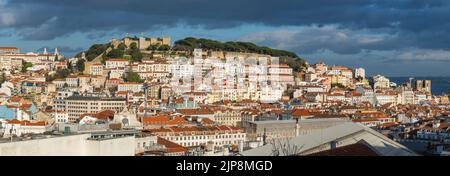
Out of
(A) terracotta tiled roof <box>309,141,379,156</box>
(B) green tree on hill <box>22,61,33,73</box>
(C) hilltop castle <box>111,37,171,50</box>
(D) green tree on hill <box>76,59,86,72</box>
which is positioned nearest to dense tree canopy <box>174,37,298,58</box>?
(C) hilltop castle <box>111,37,171,50</box>

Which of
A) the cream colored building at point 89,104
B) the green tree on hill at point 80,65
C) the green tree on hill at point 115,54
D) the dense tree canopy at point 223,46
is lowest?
the cream colored building at point 89,104

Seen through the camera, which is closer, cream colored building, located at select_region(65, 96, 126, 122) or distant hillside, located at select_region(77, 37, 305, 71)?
cream colored building, located at select_region(65, 96, 126, 122)

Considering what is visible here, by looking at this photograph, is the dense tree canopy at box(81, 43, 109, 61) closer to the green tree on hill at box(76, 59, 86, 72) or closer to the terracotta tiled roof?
the green tree on hill at box(76, 59, 86, 72)

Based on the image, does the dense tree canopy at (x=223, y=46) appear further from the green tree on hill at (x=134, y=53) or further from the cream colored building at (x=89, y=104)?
the cream colored building at (x=89, y=104)

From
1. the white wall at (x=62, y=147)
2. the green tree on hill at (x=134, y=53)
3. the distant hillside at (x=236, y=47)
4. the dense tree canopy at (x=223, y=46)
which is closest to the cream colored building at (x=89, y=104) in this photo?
the green tree on hill at (x=134, y=53)

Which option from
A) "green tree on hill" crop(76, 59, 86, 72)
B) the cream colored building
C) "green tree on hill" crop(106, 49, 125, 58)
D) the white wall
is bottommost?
the cream colored building

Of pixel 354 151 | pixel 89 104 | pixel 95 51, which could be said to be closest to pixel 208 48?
pixel 95 51

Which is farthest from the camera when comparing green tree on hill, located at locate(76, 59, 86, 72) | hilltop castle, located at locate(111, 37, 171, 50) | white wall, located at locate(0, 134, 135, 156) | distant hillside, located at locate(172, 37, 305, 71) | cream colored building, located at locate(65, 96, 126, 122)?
distant hillside, located at locate(172, 37, 305, 71)

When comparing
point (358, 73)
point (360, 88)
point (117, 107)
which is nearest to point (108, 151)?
point (117, 107)

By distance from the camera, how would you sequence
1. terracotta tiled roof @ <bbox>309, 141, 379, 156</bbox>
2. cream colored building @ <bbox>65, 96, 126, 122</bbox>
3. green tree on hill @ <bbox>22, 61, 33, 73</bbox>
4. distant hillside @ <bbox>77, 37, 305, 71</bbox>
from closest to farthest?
terracotta tiled roof @ <bbox>309, 141, 379, 156</bbox>, cream colored building @ <bbox>65, 96, 126, 122</bbox>, distant hillside @ <bbox>77, 37, 305, 71</bbox>, green tree on hill @ <bbox>22, 61, 33, 73</bbox>
